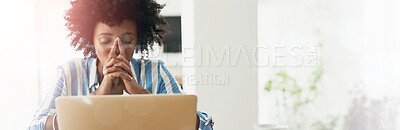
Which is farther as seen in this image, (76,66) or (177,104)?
(76,66)

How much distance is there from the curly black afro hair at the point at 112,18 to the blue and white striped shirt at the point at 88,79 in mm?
83

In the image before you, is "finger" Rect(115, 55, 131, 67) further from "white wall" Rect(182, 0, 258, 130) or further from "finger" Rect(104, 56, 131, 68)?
"white wall" Rect(182, 0, 258, 130)

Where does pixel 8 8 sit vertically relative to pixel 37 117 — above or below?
above

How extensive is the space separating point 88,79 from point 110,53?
194 millimetres

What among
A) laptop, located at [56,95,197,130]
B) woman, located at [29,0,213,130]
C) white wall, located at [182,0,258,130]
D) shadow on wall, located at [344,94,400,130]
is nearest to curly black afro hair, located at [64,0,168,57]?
woman, located at [29,0,213,130]

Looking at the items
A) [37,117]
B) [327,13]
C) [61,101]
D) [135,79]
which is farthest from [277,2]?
[61,101]

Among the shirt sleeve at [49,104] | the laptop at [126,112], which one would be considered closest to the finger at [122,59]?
the shirt sleeve at [49,104]

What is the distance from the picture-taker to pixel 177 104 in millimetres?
1274

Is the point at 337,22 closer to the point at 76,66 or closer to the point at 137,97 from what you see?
the point at 76,66

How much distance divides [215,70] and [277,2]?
81 centimetres

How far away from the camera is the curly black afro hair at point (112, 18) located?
2.28m

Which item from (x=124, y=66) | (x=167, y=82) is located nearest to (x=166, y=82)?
(x=167, y=82)

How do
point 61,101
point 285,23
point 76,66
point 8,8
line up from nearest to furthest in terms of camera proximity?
point 61,101
point 76,66
point 8,8
point 285,23

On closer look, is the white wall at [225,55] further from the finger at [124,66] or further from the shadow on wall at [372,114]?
the shadow on wall at [372,114]
